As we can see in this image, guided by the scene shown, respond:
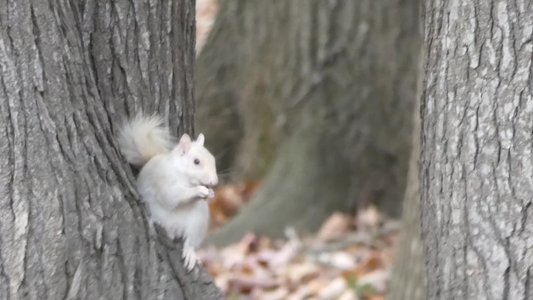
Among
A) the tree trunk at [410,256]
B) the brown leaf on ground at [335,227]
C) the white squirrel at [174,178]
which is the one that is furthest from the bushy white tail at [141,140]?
the brown leaf on ground at [335,227]

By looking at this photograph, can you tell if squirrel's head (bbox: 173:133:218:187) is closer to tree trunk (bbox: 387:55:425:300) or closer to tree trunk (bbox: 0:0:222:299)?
tree trunk (bbox: 0:0:222:299)

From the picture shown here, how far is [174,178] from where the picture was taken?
2836 millimetres

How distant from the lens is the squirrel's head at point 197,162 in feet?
9.26

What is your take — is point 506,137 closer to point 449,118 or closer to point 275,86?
point 449,118

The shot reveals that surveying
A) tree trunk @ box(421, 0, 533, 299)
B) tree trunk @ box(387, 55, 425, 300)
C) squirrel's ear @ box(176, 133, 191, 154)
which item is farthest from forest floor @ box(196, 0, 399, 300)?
Answer: squirrel's ear @ box(176, 133, 191, 154)

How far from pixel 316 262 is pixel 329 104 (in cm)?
106

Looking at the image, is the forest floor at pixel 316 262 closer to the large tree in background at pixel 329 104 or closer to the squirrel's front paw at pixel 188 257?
the large tree in background at pixel 329 104

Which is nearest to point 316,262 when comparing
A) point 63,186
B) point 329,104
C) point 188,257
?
point 329,104

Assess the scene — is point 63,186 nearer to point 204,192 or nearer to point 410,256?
point 204,192

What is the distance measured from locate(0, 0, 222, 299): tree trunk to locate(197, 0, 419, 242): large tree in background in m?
3.61

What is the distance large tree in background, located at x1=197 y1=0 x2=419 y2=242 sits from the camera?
6.40 metres

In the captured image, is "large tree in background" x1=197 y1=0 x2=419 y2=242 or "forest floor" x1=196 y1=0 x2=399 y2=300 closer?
"forest floor" x1=196 y1=0 x2=399 y2=300

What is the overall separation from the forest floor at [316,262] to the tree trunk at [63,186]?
257 centimetres

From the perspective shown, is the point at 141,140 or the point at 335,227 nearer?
the point at 141,140
